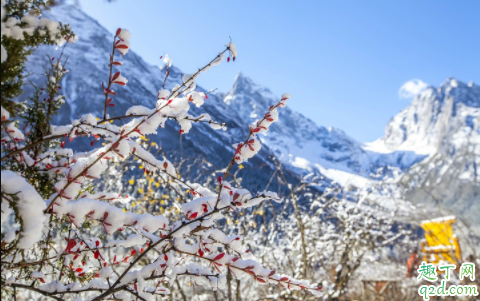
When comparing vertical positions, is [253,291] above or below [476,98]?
below

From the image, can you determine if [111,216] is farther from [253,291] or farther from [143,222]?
[253,291]

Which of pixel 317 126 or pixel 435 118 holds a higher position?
pixel 317 126

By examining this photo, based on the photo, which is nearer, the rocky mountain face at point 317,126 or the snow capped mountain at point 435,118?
the rocky mountain face at point 317,126

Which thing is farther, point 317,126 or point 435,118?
point 317,126

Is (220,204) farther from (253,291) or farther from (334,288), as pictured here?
(253,291)

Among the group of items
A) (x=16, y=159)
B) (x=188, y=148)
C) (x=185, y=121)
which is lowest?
(x=185, y=121)

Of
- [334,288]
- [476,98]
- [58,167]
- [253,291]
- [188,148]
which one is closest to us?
[58,167]

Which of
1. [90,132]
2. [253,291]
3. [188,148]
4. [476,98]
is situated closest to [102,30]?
[188,148]

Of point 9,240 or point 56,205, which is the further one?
point 9,240

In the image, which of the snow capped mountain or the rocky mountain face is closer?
the rocky mountain face

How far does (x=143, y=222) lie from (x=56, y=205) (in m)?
0.32

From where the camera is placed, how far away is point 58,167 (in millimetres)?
1609

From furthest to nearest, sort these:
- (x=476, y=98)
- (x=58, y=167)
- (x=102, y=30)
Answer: (x=476, y=98) → (x=102, y=30) → (x=58, y=167)

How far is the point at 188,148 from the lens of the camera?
24828 mm
